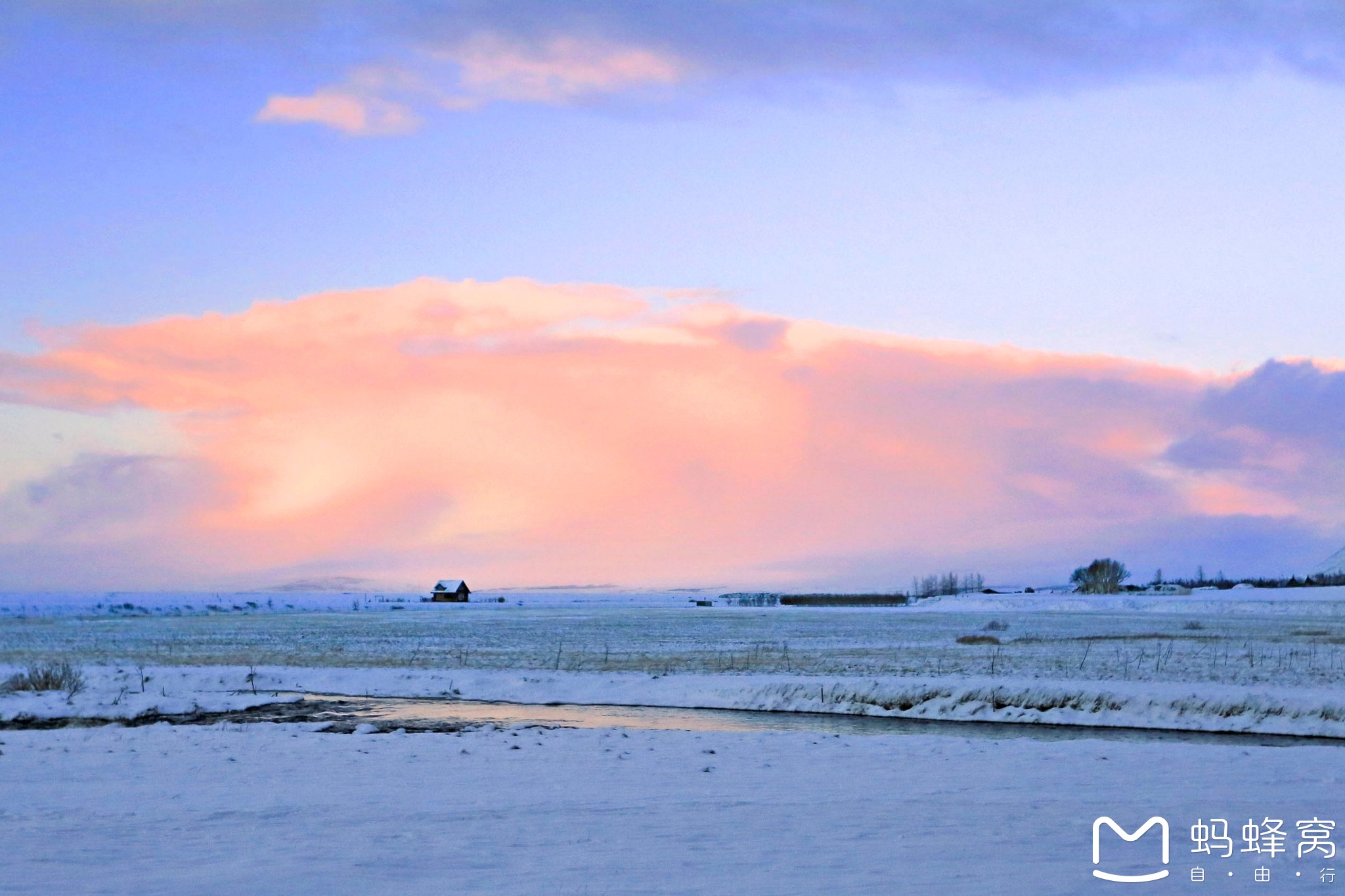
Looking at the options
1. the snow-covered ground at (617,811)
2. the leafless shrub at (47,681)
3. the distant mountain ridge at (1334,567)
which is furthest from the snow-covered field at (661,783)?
the distant mountain ridge at (1334,567)

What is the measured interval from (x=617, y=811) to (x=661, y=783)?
2.16m

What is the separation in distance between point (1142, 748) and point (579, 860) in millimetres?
12226

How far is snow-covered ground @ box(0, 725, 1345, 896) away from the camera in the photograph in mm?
10031

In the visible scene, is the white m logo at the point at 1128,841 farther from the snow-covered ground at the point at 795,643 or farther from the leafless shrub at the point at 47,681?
the leafless shrub at the point at 47,681

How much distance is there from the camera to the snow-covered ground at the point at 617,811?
10031 millimetres

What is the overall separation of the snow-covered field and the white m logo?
158 millimetres

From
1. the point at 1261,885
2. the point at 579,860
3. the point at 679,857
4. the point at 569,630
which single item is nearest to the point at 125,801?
the point at 579,860

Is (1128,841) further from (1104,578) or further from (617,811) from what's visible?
(1104,578)

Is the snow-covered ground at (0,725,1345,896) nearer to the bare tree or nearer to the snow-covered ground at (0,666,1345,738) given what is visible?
the snow-covered ground at (0,666,1345,738)

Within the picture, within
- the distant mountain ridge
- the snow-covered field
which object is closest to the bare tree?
the distant mountain ridge

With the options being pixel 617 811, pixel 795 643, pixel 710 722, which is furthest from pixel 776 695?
pixel 795 643

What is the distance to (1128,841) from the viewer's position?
11.6 m

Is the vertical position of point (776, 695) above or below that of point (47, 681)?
below

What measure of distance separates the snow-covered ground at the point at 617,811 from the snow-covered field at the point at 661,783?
55 millimetres
